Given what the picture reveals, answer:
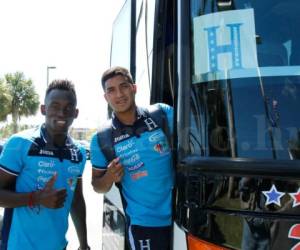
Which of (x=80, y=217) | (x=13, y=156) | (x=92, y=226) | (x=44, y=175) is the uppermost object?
(x=13, y=156)

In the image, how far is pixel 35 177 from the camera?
251cm

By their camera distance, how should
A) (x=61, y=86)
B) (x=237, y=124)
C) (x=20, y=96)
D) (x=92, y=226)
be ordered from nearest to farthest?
1. (x=237, y=124)
2. (x=61, y=86)
3. (x=92, y=226)
4. (x=20, y=96)

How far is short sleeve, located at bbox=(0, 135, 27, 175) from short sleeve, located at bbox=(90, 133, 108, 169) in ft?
1.27

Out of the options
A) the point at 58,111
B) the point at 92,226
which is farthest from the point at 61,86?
the point at 92,226

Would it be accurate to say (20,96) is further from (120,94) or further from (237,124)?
(237,124)

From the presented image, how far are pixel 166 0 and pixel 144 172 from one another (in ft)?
2.98

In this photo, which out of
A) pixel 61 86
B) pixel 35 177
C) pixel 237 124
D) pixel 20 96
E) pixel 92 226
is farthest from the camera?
pixel 20 96

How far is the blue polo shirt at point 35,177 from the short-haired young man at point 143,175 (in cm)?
30

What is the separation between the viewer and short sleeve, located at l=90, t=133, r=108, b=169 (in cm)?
242

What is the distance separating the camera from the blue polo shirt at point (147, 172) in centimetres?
230

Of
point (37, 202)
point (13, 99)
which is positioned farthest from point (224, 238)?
point (13, 99)

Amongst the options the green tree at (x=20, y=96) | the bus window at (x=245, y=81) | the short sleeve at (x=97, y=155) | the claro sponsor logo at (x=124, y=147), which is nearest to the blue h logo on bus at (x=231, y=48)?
the bus window at (x=245, y=81)

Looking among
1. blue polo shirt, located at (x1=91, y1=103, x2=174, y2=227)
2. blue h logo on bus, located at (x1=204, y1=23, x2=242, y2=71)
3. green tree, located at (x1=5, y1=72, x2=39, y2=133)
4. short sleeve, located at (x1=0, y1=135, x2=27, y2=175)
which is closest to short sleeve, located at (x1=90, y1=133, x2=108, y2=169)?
blue polo shirt, located at (x1=91, y1=103, x2=174, y2=227)

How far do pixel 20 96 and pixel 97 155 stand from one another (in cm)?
4491
